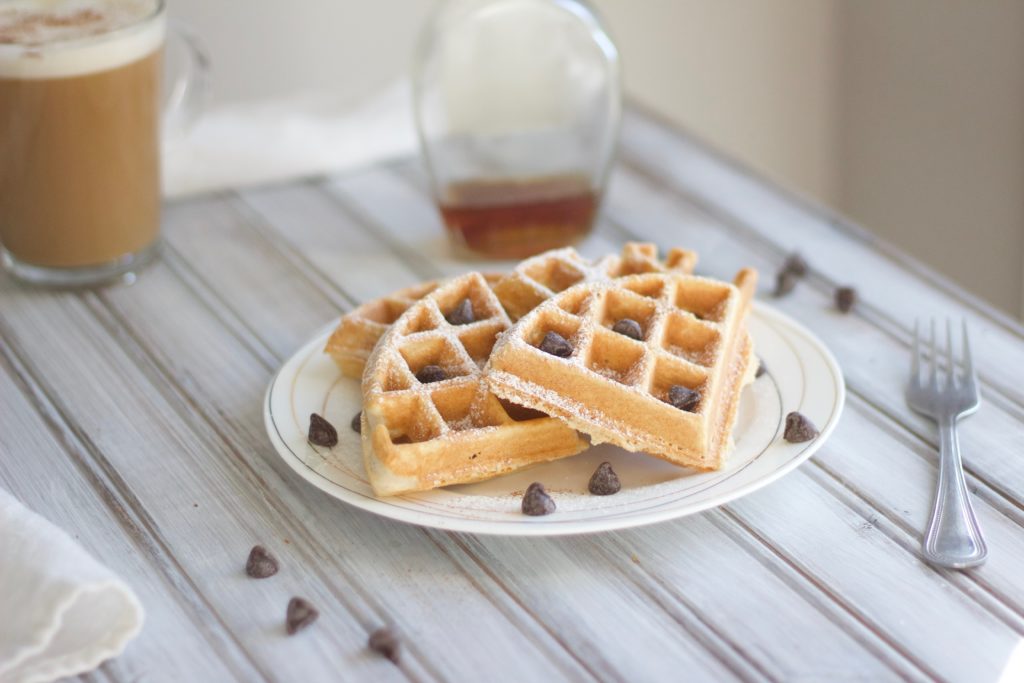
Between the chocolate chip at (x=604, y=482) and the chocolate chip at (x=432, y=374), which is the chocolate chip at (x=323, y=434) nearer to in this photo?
the chocolate chip at (x=432, y=374)

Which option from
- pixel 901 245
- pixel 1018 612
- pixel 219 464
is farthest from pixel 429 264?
pixel 901 245

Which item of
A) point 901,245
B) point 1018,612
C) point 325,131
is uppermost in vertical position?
point 1018,612

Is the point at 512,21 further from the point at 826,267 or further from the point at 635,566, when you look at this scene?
the point at 635,566

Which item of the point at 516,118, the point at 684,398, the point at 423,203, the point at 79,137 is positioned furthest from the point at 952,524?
the point at 79,137

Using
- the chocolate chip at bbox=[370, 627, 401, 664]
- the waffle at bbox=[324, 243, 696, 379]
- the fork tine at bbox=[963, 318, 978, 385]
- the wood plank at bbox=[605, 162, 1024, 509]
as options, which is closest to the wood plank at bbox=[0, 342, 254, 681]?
the chocolate chip at bbox=[370, 627, 401, 664]

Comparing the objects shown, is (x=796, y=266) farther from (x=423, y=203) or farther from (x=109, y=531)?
(x=109, y=531)

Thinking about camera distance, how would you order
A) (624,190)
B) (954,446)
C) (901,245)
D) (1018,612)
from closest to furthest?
(1018,612)
(954,446)
(624,190)
(901,245)
